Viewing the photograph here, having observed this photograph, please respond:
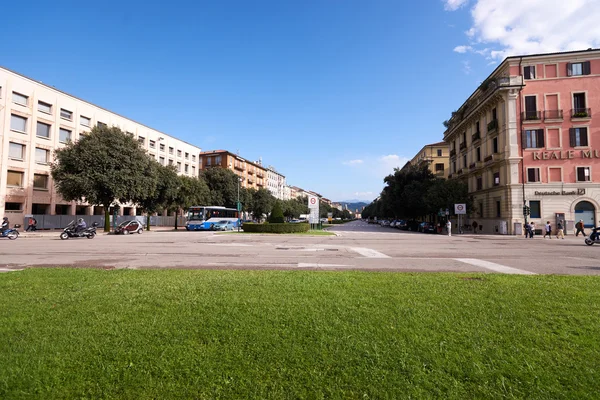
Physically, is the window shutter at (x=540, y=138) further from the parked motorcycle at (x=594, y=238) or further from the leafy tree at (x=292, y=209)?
the leafy tree at (x=292, y=209)

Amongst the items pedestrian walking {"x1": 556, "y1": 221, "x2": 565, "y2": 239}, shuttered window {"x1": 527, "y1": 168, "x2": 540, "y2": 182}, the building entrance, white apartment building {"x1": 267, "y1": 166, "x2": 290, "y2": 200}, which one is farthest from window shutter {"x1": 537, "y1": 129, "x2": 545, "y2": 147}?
white apartment building {"x1": 267, "y1": 166, "x2": 290, "y2": 200}

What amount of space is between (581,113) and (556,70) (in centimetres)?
561

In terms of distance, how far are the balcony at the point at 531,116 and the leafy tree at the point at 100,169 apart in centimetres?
4331

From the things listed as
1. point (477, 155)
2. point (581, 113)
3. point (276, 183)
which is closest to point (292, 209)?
point (276, 183)

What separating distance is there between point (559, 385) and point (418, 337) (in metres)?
1.20

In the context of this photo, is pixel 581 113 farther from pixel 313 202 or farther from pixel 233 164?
pixel 233 164

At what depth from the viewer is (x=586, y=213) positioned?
34.4 meters

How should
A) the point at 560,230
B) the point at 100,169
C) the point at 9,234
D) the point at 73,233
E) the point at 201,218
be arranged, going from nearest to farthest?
the point at 73,233
the point at 9,234
the point at 560,230
the point at 100,169
the point at 201,218

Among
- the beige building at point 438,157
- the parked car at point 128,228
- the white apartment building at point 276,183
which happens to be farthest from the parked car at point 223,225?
the white apartment building at point 276,183

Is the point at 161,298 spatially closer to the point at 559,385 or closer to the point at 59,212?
the point at 559,385

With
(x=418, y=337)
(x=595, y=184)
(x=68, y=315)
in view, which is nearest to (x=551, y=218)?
(x=595, y=184)

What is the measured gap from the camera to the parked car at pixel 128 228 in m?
32.6

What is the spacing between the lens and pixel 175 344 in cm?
341

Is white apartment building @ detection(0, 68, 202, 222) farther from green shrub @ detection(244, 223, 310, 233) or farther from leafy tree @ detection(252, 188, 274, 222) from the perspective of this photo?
leafy tree @ detection(252, 188, 274, 222)
